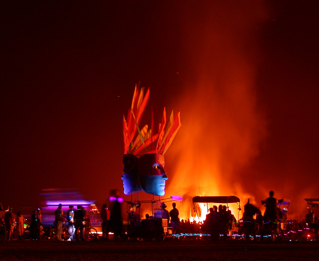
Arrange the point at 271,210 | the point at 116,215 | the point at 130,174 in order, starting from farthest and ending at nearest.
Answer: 1. the point at 130,174
2. the point at 116,215
3. the point at 271,210

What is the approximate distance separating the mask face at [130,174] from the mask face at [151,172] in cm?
32

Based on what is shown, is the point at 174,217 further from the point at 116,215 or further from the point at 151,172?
the point at 151,172

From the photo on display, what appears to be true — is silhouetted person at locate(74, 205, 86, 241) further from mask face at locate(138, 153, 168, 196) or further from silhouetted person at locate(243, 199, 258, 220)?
mask face at locate(138, 153, 168, 196)

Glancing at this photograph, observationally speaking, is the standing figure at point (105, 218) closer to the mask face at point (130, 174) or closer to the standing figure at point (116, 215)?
the standing figure at point (116, 215)

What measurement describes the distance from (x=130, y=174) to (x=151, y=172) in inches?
49.0

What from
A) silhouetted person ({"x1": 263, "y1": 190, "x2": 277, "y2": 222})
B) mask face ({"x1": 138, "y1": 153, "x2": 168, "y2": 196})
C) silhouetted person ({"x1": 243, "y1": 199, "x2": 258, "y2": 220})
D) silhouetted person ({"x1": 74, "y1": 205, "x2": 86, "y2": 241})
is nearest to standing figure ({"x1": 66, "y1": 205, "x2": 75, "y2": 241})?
silhouetted person ({"x1": 74, "y1": 205, "x2": 86, "y2": 241})

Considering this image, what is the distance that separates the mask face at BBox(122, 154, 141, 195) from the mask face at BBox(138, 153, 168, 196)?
32 cm

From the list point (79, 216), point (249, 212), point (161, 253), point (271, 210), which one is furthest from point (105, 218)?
point (161, 253)

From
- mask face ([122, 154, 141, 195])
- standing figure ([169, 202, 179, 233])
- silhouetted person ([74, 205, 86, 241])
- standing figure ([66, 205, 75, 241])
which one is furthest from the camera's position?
mask face ([122, 154, 141, 195])

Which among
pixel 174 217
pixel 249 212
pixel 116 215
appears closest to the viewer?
pixel 116 215

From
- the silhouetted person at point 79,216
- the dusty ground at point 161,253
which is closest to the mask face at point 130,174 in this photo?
the silhouetted person at point 79,216

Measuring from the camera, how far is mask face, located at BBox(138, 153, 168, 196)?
1145 inches

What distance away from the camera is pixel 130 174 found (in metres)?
29.2

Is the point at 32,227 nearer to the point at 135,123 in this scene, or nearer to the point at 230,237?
the point at 230,237
